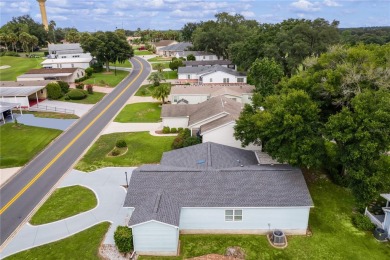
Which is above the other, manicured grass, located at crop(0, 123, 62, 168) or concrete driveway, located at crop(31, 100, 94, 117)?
concrete driveway, located at crop(31, 100, 94, 117)

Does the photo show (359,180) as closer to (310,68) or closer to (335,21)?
(310,68)

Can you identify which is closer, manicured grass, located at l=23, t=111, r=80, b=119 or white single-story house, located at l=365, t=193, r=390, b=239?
white single-story house, located at l=365, t=193, r=390, b=239

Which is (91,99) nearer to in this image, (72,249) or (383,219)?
(72,249)

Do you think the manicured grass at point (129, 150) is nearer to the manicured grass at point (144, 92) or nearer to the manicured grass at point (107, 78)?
the manicured grass at point (144, 92)

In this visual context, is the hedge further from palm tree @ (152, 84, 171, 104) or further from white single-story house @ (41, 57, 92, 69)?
white single-story house @ (41, 57, 92, 69)

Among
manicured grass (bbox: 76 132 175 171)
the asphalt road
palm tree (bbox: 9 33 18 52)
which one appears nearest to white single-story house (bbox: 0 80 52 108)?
the asphalt road

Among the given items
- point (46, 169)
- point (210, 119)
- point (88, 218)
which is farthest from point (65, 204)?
point (210, 119)

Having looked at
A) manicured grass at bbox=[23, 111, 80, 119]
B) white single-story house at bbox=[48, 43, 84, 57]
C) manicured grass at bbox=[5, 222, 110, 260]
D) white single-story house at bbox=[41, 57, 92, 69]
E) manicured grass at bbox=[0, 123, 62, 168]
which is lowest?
manicured grass at bbox=[5, 222, 110, 260]
